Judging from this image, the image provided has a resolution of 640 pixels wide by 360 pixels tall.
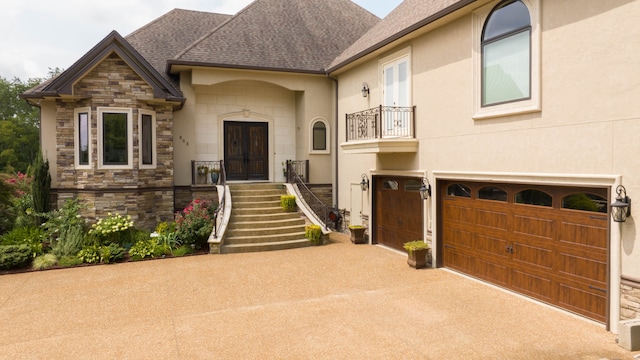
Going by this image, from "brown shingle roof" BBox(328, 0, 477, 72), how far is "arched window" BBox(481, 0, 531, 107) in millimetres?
784

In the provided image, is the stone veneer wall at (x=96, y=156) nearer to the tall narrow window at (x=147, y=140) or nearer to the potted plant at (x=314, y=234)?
the tall narrow window at (x=147, y=140)

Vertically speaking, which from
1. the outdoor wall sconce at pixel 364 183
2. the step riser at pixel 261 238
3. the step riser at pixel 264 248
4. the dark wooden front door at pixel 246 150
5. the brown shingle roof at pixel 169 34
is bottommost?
the step riser at pixel 264 248

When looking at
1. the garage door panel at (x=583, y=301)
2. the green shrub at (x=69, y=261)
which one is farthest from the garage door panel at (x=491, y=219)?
the green shrub at (x=69, y=261)

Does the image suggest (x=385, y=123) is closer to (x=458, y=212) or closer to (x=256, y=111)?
(x=458, y=212)

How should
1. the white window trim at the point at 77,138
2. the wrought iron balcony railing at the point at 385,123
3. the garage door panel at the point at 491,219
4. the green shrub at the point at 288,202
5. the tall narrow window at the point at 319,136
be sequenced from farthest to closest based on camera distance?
1. the tall narrow window at the point at 319,136
2. the green shrub at the point at 288,202
3. the white window trim at the point at 77,138
4. the wrought iron balcony railing at the point at 385,123
5. the garage door panel at the point at 491,219

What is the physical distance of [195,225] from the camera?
12.3 metres

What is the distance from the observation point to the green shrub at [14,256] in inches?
397

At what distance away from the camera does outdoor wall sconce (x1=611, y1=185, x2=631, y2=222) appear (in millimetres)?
5801

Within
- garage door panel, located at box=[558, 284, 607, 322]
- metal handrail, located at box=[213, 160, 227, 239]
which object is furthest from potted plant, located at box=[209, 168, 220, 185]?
garage door panel, located at box=[558, 284, 607, 322]

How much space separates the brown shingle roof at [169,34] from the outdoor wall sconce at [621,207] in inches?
573

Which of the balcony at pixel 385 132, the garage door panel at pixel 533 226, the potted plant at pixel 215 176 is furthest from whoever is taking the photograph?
the potted plant at pixel 215 176

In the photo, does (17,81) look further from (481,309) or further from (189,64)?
(481,309)

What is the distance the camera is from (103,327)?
645cm

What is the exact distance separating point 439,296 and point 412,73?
6003 mm
